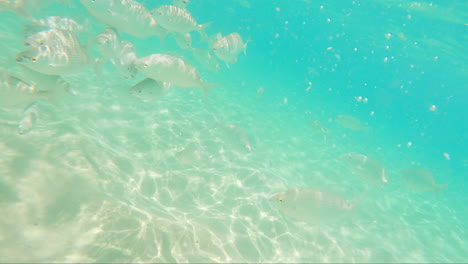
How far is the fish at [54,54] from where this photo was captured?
3.36 meters

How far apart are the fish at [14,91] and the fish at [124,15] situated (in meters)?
1.88

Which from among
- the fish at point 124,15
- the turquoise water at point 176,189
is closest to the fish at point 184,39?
the turquoise water at point 176,189

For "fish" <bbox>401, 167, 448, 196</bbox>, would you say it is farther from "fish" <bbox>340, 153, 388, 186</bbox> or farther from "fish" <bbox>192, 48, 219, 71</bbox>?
"fish" <bbox>192, 48, 219, 71</bbox>

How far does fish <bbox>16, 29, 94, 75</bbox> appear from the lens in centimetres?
336

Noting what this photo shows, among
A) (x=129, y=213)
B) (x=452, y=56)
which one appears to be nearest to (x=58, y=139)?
(x=129, y=213)

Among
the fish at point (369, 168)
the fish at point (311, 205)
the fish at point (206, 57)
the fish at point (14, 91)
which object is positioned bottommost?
the fish at point (311, 205)

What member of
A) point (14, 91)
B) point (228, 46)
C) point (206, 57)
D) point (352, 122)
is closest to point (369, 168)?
point (352, 122)

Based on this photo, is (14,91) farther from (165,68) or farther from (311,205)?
(311,205)

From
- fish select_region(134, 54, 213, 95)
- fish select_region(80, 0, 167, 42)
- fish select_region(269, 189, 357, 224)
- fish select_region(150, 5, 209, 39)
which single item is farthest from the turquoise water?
fish select_region(134, 54, 213, 95)

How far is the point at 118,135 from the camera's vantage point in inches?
340

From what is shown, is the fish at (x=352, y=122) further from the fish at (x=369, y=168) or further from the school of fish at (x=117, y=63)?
the school of fish at (x=117, y=63)

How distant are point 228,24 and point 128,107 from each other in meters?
55.0

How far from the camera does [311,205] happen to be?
4.88 m

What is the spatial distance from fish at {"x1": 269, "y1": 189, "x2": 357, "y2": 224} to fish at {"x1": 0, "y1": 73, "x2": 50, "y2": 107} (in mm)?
5015
